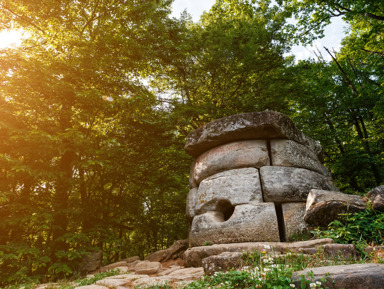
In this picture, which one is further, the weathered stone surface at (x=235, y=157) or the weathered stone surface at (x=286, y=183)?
the weathered stone surface at (x=235, y=157)

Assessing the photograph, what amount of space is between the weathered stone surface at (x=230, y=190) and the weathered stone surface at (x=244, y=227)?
0.27 m

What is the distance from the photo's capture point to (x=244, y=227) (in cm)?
546

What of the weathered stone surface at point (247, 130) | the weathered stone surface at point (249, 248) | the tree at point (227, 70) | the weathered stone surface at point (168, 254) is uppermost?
the tree at point (227, 70)

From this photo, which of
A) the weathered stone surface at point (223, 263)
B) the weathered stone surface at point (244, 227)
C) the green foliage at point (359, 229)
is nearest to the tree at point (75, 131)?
the weathered stone surface at point (244, 227)

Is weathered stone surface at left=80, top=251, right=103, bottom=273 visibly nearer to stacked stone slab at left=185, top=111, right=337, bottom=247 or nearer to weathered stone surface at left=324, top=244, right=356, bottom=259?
stacked stone slab at left=185, top=111, right=337, bottom=247

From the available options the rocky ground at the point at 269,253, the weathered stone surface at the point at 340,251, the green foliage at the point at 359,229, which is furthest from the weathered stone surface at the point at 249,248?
the green foliage at the point at 359,229

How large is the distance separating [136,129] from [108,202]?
3.02 meters

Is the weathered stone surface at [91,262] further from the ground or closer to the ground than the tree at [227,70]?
closer to the ground

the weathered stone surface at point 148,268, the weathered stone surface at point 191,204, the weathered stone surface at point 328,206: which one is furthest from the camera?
the weathered stone surface at point 191,204

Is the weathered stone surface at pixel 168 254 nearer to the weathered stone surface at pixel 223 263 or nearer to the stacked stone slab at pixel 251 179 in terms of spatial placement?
the stacked stone slab at pixel 251 179

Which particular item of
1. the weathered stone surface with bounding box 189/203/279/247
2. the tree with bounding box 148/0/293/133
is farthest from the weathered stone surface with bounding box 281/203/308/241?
the tree with bounding box 148/0/293/133

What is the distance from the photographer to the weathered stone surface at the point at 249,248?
12.8 ft

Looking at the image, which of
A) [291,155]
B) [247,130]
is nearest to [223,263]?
[247,130]

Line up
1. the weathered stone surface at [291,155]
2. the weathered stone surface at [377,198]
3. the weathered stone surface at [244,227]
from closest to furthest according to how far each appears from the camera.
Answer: the weathered stone surface at [377,198] < the weathered stone surface at [244,227] < the weathered stone surface at [291,155]
